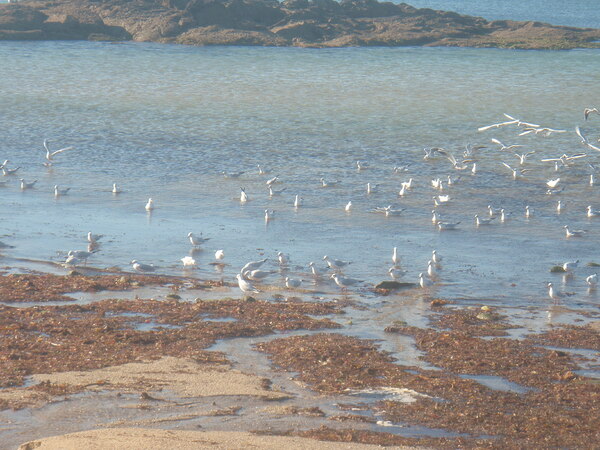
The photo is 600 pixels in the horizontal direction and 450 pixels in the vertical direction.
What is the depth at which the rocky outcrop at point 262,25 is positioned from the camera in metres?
57.9

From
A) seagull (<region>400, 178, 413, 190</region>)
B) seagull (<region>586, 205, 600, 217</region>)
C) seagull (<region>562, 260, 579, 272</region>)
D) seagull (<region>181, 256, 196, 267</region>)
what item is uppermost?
seagull (<region>400, 178, 413, 190</region>)

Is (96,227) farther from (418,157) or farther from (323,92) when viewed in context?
(323,92)

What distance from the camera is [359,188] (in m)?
24.1

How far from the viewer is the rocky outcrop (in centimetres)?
5791

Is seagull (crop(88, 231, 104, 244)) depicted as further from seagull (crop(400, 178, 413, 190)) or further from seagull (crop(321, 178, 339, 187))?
seagull (crop(400, 178, 413, 190))

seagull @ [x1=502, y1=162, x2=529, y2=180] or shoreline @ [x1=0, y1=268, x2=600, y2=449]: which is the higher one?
seagull @ [x1=502, y1=162, x2=529, y2=180]

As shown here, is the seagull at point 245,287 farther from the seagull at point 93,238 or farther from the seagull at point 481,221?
the seagull at point 481,221

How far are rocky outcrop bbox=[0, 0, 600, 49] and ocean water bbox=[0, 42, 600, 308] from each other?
3.46 metres

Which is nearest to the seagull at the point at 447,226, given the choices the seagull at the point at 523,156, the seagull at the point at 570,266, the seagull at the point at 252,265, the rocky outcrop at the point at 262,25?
the seagull at the point at 570,266

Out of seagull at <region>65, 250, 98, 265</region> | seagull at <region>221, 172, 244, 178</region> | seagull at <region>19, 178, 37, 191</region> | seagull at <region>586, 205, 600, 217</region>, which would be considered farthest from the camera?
seagull at <region>221, 172, 244, 178</region>

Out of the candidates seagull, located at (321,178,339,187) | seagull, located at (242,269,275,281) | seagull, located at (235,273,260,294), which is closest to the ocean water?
seagull, located at (321,178,339,187)

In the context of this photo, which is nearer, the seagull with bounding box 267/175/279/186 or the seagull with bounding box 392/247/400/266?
the seagull with bounding box 392/247/400/266

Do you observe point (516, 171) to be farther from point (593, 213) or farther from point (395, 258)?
point (395, 258)

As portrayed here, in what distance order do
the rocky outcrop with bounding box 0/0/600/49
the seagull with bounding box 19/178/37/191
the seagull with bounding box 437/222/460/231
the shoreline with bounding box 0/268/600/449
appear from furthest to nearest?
the rocky outcrop with bounding box 0/0/600/49 → the seagull with bounding box 19/178/37/191 → the seagull with bounding box 437/222/460/231 → the shoreline with bounding box 0/268/600/449
